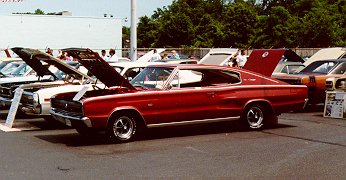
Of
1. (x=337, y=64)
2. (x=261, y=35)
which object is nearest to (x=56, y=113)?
(x=337, y=64)

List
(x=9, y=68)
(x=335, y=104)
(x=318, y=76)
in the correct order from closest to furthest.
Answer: (x=335, y=104)
(x=318, y=76)
(x=9, y=68)

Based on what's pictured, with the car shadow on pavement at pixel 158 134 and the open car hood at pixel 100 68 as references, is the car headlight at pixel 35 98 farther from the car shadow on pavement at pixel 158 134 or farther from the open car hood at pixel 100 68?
the open car hood at pixel 100 68

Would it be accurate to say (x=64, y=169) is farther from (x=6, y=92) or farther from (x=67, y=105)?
(x=6, y=92)

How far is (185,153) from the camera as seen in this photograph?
9.18 metres

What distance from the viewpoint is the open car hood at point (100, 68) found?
10.1 meters

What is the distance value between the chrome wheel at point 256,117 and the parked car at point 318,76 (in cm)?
348

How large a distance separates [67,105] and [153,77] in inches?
71.0

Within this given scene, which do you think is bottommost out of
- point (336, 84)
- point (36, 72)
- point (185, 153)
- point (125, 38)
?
point (185, 153)

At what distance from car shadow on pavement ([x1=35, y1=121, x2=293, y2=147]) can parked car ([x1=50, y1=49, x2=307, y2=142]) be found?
0.86 feet

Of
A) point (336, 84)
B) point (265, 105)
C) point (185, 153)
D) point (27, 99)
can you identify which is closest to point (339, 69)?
point (336, 84)

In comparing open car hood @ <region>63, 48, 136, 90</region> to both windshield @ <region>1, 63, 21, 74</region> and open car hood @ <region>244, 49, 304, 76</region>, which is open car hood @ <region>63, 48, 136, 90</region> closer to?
open car hood @ <region>244, 49, 304, 76</region>

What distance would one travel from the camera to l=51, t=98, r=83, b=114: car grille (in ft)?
32.7

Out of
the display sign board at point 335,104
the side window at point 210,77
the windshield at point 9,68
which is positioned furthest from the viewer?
the windshield at point 9,68

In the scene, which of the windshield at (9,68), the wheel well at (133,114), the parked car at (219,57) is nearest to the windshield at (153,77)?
the wheel well at (133,114)
